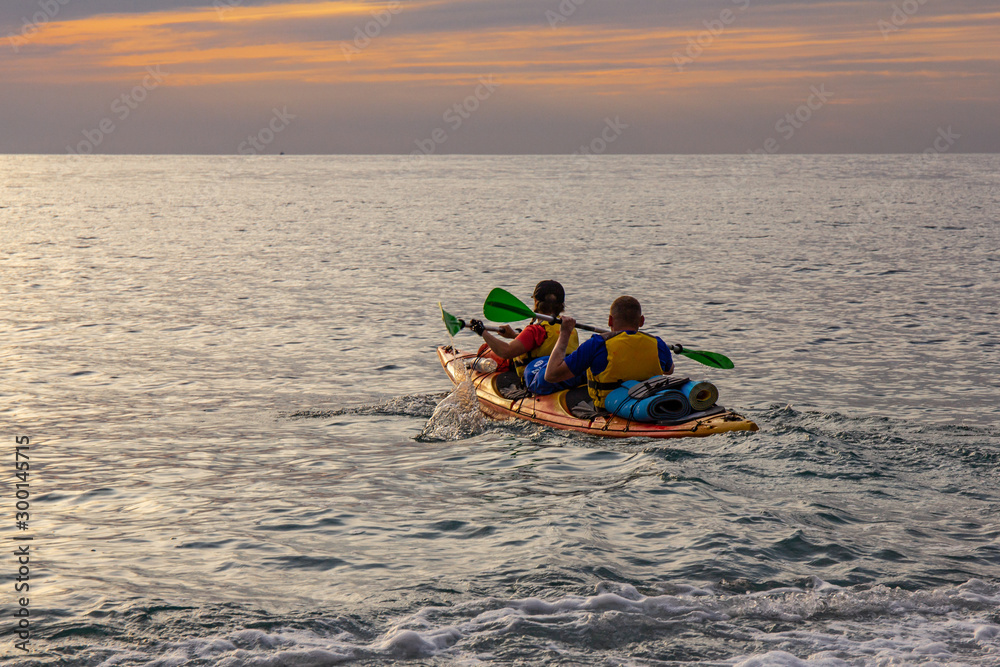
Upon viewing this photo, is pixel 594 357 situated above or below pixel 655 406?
above

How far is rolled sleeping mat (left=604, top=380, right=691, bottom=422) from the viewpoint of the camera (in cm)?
890

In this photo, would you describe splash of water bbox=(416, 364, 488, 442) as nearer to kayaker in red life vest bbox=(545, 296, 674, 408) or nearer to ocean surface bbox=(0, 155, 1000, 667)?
ocean surface bbox=(0, 155, 1000, 667)

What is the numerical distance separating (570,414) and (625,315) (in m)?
1.37

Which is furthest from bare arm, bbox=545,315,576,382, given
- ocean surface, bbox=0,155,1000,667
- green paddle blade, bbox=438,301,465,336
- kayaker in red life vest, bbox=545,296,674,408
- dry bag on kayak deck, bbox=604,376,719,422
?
green paddle blade, bbox=438,301,465,336

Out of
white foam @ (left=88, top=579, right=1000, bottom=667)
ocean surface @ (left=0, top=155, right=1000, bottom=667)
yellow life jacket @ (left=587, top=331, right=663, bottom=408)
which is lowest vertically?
white foam @ (left=88, top=579, right=1000, bottom=667)

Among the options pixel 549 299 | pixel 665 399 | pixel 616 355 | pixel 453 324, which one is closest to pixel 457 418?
pixel 453 324

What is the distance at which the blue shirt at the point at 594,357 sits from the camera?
9.06 meters

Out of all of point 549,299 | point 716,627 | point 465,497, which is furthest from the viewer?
point 549,299

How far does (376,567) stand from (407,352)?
9.29 m

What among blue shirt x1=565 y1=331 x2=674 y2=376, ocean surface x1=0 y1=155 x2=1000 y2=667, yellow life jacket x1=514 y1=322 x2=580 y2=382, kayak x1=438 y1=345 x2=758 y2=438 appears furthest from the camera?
yellow life jacket x1=514 y1=322 x2=580 y2=382

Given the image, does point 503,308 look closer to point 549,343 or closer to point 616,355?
point 549,343

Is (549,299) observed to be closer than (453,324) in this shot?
Yes

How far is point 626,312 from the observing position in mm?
8891

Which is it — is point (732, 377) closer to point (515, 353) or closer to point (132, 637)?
point (515, 353)
